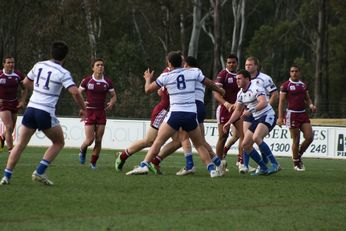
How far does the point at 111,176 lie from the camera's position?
15820 mm

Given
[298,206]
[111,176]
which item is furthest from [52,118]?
[298,206]

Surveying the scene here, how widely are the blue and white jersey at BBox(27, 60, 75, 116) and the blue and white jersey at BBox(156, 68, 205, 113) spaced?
2.00 meters

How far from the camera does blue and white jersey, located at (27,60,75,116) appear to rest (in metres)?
13.4

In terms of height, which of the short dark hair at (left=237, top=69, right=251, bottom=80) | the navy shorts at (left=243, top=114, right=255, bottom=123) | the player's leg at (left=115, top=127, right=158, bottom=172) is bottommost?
the player's leg at (left=115, top=127, right=158, bottom=172)

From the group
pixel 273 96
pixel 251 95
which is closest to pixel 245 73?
pixel 251 95

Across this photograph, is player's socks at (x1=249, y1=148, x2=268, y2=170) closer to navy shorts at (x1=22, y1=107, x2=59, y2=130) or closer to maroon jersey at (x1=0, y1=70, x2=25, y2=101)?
navy shorts at (x1=22, y1=107, x2=59, y2=130)

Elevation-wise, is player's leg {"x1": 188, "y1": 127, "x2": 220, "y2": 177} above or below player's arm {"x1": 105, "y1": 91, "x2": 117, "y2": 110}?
below

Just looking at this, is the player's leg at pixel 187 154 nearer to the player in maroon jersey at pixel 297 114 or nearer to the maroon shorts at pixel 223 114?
the maroon shorts at pixel 223 114

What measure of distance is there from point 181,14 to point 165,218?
4270 centimetres

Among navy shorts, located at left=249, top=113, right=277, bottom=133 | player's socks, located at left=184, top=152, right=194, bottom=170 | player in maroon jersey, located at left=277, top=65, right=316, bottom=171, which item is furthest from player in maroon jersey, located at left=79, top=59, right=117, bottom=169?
player in maroon jersey, located at left=277, top=65, right=316, bottom=171

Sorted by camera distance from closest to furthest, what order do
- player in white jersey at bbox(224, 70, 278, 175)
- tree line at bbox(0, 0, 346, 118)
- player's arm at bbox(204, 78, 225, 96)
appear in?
player's arm at bbox(204, 78, 225, 96) → player in white jersey at bbox(224, 70, 278, 175) → tree line at bbox(0, 0, 346, 118)

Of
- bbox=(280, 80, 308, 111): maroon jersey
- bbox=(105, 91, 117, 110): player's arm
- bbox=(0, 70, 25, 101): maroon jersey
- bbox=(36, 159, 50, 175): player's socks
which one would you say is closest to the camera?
bbox=(36, 159, 50, 175): player's socks

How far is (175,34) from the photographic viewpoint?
55.1m

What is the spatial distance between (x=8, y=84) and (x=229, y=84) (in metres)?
5.80
